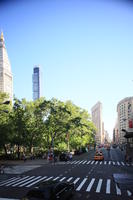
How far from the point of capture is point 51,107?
172 feet

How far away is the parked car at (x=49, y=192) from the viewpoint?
1172cm

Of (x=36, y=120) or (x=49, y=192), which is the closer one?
(x=49, y=192)

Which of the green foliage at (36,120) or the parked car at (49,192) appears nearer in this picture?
the parked car at (49,192)

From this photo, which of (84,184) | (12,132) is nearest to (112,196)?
(84,184)

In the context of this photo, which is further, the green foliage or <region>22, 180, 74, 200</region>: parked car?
the green foliage

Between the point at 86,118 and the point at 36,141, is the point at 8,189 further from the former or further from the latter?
the point at 86,118

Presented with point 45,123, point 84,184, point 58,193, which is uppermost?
point 45,123

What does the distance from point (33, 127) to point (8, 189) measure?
35.5 metres

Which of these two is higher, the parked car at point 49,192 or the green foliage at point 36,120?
the green foliage at point 36,120

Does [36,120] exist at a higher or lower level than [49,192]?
higher

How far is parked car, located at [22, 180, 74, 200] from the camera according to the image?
38.4 ft

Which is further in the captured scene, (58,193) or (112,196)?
(112,196)

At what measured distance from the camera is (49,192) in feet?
39.5

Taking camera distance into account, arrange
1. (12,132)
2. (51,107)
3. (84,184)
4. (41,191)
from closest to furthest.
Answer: (41,191) → (84,184) → (12,132) → (51,107)
